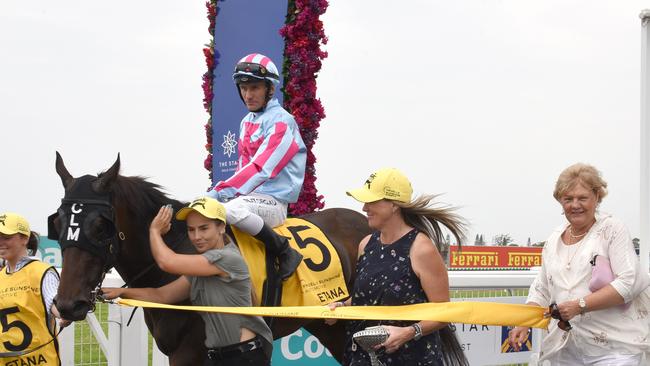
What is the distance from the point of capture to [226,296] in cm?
371

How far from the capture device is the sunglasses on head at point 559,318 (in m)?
3.50

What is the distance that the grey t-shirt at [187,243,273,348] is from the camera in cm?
363

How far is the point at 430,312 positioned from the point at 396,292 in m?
0.18

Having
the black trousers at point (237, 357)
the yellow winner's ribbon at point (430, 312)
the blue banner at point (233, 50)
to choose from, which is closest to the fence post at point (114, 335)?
the yellow winner's ribbon at point (430, 312)

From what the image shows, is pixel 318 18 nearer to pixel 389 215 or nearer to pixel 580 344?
pixel 389 215

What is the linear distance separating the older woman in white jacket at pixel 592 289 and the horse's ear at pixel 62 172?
2370 millimetres

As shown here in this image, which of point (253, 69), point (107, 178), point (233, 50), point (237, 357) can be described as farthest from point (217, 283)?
point (233, 50)

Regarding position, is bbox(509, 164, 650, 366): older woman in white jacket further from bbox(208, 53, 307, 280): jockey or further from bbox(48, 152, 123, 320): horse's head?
bbox(48, 152, 123, 320): horse's head

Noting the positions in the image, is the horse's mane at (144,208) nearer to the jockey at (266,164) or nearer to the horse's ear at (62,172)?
the horse's ear at (62,172)

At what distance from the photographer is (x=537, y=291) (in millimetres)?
3846

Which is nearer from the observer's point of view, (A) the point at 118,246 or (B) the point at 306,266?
(A) the point at 118,246

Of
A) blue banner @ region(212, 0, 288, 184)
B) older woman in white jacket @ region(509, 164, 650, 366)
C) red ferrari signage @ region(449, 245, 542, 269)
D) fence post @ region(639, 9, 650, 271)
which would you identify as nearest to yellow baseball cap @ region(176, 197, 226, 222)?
older woman in white jacket @ region(509, 164, 650, 366)

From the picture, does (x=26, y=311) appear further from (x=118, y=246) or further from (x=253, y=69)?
(x=253, y=69)

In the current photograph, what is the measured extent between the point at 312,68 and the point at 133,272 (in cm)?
339
